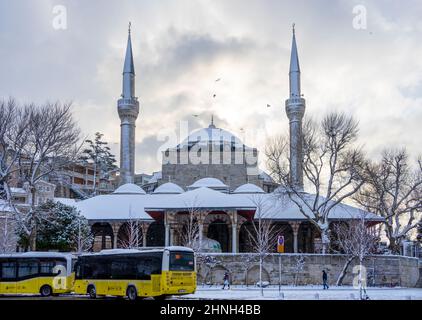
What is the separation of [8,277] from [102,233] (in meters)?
26.0

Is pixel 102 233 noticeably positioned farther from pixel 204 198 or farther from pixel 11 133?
pixel 11 133

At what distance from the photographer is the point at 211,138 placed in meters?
60.6

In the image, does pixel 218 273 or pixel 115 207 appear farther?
pixel 115 207

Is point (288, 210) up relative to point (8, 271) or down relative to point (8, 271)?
up

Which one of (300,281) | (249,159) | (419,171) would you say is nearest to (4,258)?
(300,281)

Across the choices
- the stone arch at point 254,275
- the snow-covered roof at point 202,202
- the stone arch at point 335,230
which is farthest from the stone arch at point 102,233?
the stone arch at point 335,230

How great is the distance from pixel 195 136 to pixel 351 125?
2744 centimetres

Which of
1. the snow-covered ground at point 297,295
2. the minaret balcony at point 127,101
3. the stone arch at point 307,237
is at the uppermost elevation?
the minaret balcony at point 127,101

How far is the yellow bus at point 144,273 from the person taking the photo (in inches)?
787

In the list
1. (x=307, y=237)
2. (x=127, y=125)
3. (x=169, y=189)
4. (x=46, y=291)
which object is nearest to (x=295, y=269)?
(x=307, y=237)

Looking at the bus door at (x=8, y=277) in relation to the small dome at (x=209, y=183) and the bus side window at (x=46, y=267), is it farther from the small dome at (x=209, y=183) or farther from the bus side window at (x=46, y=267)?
the small dome at (x=209, y=183)

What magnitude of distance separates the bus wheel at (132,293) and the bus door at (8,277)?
5.40 m
